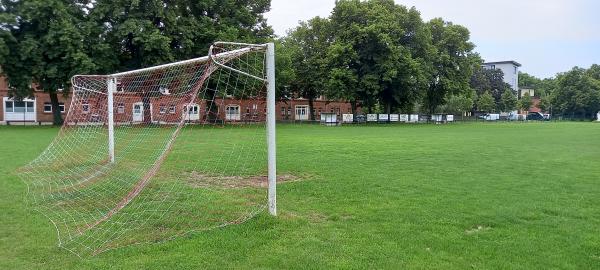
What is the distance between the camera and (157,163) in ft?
20.8

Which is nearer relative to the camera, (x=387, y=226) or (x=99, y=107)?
(x=387, y=226)

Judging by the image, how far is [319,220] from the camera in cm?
705

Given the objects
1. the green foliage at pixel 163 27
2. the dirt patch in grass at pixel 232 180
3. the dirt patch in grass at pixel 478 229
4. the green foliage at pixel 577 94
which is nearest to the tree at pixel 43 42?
the green foliage at pixel 163 27

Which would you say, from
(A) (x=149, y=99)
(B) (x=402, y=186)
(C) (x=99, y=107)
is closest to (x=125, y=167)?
(C) (x=99, y=107)

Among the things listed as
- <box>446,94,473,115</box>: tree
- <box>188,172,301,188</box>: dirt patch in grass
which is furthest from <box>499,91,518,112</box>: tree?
<box>188,172,301,188</box>: dirt patch in grass

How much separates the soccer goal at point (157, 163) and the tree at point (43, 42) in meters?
13.9

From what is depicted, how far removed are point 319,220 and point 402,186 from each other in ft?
11.1

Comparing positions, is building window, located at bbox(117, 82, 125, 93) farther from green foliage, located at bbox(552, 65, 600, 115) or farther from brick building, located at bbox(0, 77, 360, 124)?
green foliage, located at bbox(552, 65, 600, 115)

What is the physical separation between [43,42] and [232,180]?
2752 centimetres

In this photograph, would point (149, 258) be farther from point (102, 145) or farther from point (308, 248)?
point (102, 145)

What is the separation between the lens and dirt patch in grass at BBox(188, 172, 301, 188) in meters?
9.95

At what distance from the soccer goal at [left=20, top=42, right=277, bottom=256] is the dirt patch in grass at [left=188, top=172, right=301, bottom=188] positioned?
2 centimetres

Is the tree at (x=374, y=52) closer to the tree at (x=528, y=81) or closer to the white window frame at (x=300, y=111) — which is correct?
the white window frame at (x=300, y=111)

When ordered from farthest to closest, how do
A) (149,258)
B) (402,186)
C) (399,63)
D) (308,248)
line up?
(399,63) < (402,186) < (308,248) < (149,258)
